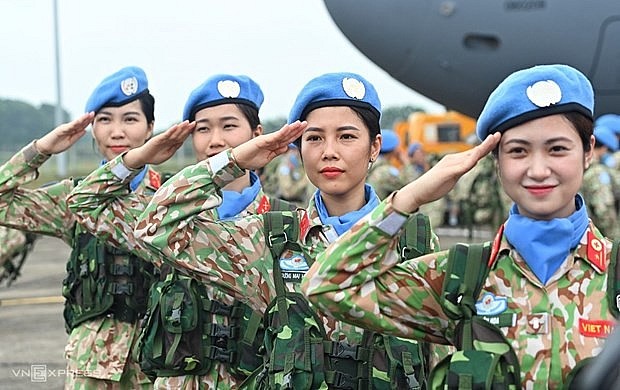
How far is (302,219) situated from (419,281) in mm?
704

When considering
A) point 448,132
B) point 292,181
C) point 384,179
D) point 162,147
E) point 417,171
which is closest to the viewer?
point 162,147

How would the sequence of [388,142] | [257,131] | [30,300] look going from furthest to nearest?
[388,142], [30,300], [257,131]

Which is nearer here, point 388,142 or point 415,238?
point 415,238

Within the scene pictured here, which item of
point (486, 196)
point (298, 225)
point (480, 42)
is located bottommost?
point (486, 196)

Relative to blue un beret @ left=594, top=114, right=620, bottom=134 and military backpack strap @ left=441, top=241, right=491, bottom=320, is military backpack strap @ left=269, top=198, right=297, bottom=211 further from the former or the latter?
blue un beret @ left=594, top=114, right=620, bottom=134

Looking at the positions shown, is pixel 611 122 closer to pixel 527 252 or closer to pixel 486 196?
pixel 486 196

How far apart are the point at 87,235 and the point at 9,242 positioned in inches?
30.0

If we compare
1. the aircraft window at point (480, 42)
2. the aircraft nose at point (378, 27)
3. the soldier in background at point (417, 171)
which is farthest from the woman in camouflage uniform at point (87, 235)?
the soldier in background at point (417, 171)

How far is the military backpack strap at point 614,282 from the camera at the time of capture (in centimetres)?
206

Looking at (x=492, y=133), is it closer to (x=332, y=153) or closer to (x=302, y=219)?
(x=332, y=153)

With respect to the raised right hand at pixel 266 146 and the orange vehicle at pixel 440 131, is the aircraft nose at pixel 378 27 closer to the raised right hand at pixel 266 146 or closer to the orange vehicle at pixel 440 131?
the raised right hand at pixel 266 146

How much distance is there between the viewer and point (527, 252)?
6.87 feet

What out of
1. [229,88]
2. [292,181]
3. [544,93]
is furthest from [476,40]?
[292,181]

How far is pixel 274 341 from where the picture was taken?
2.69m
